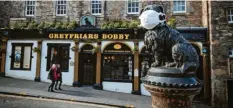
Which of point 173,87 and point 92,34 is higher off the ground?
point 92,34

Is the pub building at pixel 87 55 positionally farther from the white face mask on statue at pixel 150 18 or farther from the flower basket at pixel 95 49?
the white face mask on statue at pixel 150 18

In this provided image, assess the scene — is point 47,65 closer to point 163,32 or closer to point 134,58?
point 134,58

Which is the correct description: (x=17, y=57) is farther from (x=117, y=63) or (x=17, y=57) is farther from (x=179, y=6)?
(x=179, y=6)

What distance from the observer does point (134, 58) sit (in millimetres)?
13727

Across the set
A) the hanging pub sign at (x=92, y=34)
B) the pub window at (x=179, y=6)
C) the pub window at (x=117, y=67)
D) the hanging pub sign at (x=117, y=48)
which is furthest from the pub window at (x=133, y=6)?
the pub window at (x=117, y=67)

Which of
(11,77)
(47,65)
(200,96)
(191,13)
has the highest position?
(191,13)

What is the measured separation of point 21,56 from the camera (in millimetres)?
15109

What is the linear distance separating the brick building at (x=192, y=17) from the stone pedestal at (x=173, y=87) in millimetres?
11852

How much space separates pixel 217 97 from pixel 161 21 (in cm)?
1203

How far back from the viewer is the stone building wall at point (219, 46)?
1197cm

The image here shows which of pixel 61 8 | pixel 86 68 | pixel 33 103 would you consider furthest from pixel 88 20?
pixel 33 103

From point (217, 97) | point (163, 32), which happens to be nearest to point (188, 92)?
point (163, 32)

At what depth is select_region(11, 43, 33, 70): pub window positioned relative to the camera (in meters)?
14.9

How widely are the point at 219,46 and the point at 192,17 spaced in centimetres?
313
